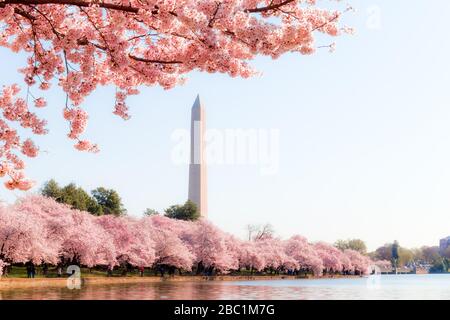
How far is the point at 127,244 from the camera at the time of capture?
51938mm

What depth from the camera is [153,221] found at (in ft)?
212

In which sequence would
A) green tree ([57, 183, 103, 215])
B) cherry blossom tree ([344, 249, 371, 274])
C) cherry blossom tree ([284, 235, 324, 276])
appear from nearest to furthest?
1. green tree ([57, 183, 103, 215])
2. cherry blossom tree ([284, 235, 324, 276])
3. cherry blossom tree ([344, 249, 371, 274])

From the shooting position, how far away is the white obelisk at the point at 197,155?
62.9m

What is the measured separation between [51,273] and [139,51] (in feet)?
128

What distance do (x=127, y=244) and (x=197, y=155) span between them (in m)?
14.8

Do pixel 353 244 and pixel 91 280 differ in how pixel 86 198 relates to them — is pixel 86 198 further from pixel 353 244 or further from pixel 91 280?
pixel 353 244

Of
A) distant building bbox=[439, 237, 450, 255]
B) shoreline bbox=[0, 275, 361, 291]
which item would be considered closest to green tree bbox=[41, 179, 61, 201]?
shoreline bbox=[0, 275, 361, 291]

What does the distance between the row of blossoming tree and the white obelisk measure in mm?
3898

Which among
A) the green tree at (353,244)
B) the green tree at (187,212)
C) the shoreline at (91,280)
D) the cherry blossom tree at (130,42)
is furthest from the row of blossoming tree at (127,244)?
the green tree at (353,244)

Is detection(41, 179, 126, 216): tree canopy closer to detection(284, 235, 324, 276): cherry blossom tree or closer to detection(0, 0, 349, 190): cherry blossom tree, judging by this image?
detection(284, 235, 324, 276): cherry blossom tree

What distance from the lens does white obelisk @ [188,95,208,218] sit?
206 ft

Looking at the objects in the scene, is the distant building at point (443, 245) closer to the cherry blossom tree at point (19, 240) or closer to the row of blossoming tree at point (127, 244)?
the row of blossoming tree at point (127, 244)
